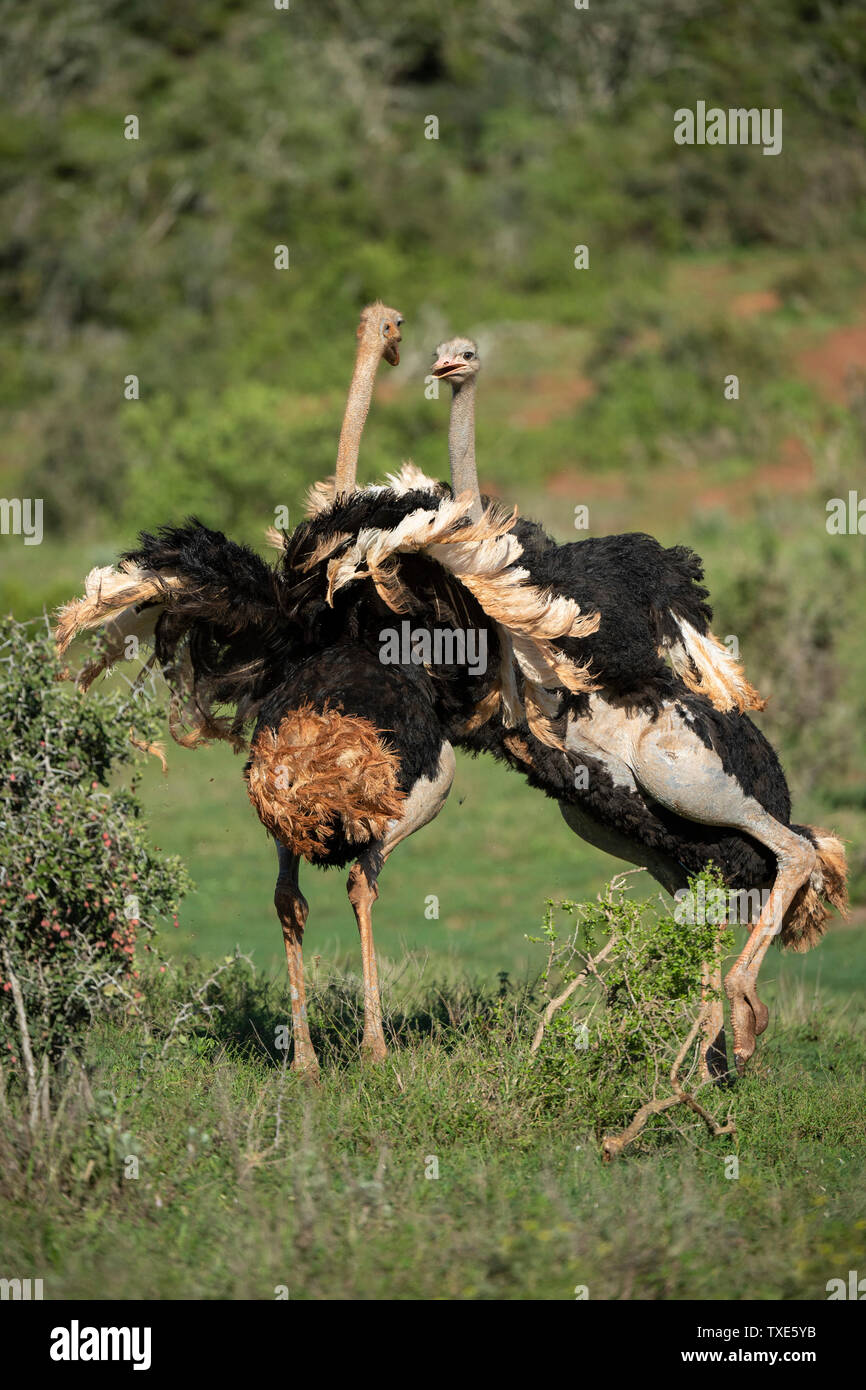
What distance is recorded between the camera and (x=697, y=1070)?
6.57m

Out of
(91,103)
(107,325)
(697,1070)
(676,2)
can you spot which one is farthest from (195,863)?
(676,2)

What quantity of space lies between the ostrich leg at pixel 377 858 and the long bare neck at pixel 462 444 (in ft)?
3.69

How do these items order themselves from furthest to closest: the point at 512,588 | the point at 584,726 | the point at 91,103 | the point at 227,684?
the point at 91,103 < the point at 584,726 < the point at 227,684 < the point at 512,588

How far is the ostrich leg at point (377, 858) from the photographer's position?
18.8 ft

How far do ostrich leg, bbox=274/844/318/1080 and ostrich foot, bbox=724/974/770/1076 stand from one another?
1.60 m

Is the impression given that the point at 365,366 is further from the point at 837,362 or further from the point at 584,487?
the point at 837,362

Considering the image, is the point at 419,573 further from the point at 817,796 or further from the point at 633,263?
the point at 633,263

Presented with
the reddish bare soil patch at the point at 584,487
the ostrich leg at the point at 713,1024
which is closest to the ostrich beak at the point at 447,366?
the ostrich leg at the point at 713,1024

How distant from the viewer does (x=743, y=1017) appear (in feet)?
21.2

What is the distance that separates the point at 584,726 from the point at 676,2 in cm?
4850

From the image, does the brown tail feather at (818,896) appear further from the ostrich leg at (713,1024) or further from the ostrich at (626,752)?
the ostrich leg at (713,1024)

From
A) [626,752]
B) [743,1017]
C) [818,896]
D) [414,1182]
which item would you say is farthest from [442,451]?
[414,1182]

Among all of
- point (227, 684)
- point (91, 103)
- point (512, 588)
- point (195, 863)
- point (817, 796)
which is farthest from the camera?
point (91, 103)

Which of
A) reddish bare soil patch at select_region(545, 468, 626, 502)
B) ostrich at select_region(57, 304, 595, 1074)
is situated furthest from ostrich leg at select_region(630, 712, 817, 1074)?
reddish bare soil patch at select_region(545, 468, 626, 502)
